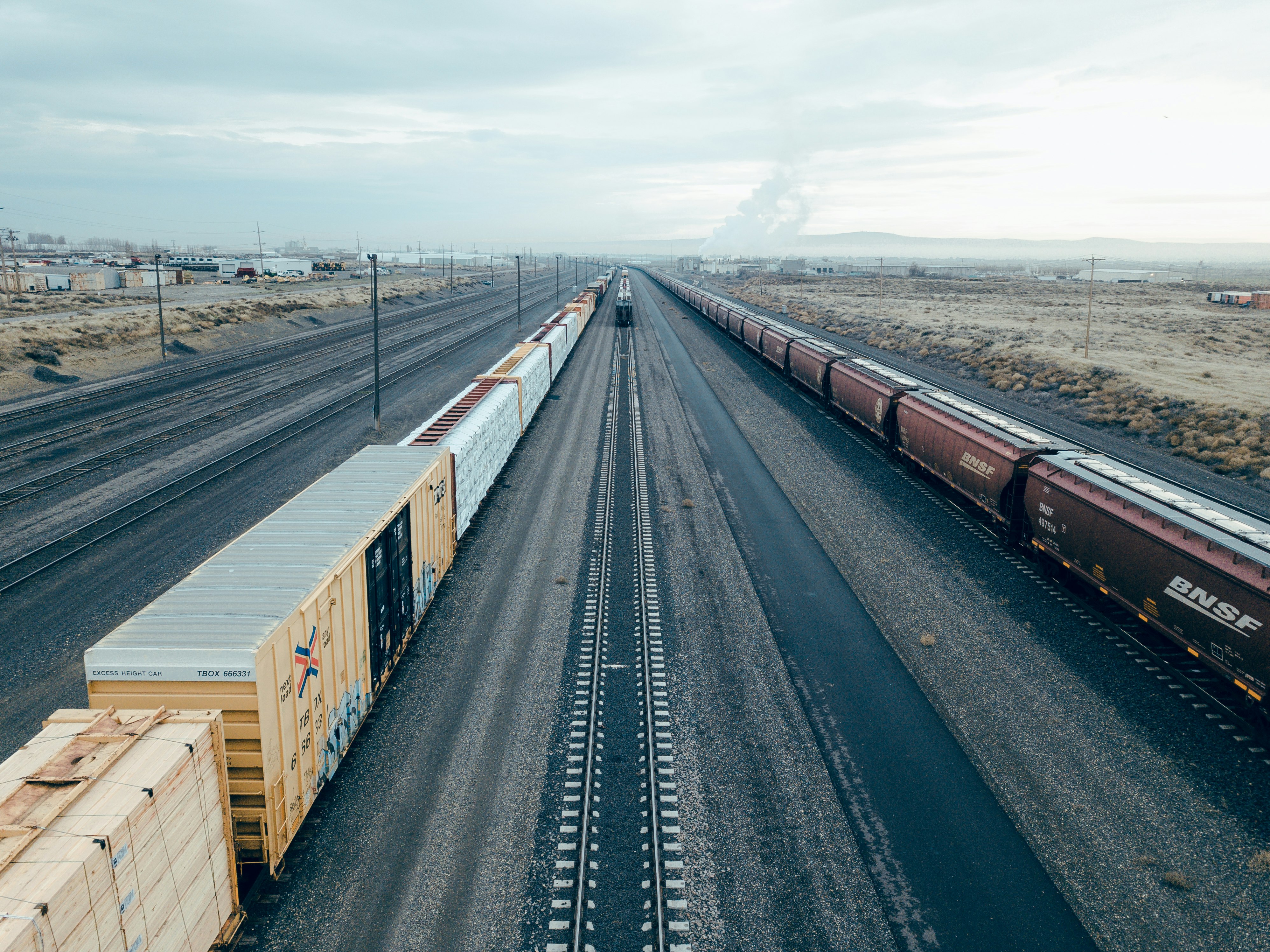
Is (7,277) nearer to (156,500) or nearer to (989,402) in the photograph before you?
(156,500)

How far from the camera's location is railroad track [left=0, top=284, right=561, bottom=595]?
20047mm

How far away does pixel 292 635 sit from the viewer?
948 cm

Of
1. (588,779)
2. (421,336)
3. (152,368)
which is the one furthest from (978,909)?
(421,336)

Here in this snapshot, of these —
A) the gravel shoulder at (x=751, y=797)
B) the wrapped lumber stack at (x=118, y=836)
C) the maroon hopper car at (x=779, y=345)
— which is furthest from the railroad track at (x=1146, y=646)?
the maroon hopper car at (x=779, y=345)

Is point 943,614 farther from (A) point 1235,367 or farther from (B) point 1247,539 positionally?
(A) point 1235,367

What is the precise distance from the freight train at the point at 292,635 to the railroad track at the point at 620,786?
3.95 m

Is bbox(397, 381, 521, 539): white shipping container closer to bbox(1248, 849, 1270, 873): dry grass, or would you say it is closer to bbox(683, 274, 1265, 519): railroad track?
bbox(1248, 849, 1270, 873): dry grass

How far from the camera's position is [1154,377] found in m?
45.7

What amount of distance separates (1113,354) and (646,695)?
58.1m

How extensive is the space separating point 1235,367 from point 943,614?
51217 millimetres

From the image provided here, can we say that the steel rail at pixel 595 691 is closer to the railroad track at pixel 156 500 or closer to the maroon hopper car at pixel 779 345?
the railroad track at pixel 156 500

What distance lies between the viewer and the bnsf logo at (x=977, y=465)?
22297mm

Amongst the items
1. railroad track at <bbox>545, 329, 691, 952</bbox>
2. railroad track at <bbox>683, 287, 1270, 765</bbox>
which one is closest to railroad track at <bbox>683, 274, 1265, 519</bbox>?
railroad track at <bbox>683, 287, 1270, 765</bbox>

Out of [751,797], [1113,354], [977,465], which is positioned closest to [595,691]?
[751,797]
